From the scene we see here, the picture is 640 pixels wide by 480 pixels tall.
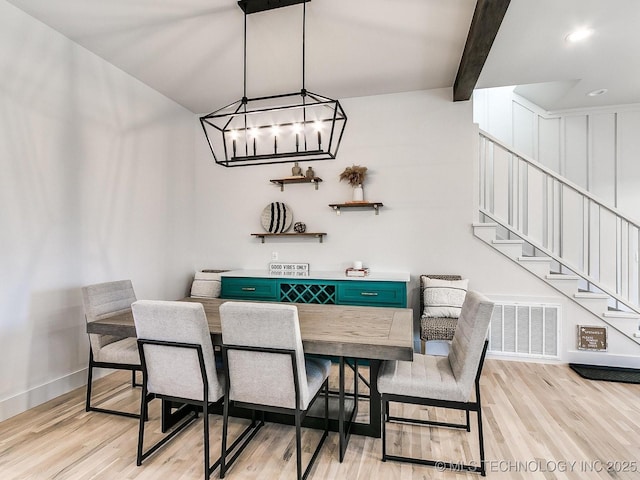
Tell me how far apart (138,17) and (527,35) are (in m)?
2.96

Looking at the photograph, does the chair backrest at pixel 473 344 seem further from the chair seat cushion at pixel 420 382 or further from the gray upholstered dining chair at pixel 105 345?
the gray upholstered dining chair at pixel 105 345

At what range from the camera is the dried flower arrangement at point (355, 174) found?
3984 mm

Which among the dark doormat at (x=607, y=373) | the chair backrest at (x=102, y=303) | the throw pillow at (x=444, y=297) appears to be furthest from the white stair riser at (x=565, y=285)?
the chair backrest at (x=102, y=303)

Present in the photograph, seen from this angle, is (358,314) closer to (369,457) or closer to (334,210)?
(369,457)

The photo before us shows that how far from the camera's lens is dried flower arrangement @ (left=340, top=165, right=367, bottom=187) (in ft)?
13.1

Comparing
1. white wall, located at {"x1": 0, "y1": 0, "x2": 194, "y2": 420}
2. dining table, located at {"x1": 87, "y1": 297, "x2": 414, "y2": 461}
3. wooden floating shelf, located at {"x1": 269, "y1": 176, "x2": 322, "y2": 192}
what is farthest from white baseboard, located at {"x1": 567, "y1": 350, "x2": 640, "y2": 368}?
white wall, located at {"x1": 0, "y1": 0, "x2": 194, "y2": 420}

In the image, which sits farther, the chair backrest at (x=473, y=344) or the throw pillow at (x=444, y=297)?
the throw pillow at (x=444, y=297)

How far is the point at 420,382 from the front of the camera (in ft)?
6.26

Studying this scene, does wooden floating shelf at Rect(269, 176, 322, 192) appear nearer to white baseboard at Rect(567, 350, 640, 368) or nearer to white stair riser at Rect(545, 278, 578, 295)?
white stair riser at Rect(545, 278, 578, 295)

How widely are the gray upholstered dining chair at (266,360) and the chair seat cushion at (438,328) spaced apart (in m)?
1.73

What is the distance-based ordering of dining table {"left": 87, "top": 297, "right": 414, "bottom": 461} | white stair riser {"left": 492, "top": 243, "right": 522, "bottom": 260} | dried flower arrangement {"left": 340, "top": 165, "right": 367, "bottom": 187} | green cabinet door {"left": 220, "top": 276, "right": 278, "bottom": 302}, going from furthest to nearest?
1. dried flower arrangement {"left": 340, "top": 165, "right": 367, "bottom": 187}
2. green cabinet door {"left": 220, "top": 276, "right": 278, "bottom": 302}
3. white stair riser {"left": 492, "top": 243, "right": 522, "bottom": 260}
4. dining table {"left": 87, "top": 297, "right": 414, "bottom": 461}

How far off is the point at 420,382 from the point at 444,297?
171 cm

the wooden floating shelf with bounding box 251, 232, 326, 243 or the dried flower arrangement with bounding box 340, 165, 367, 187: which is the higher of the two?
the dried flower arrangement with bounding box 340, 165, 367, 187

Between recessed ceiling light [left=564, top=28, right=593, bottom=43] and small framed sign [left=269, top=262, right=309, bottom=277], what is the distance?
10.1ft
